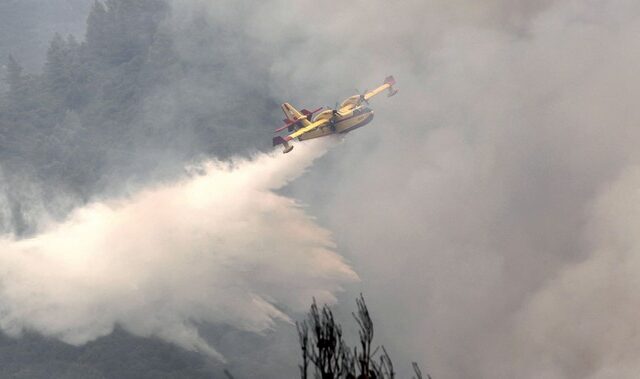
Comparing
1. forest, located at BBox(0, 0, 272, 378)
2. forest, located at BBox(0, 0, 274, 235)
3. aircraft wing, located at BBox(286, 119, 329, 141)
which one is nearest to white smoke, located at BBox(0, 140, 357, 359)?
aircraft wing, located at BBox(286, 119, 329, 141)

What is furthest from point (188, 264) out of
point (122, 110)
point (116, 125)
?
point (122, 110)

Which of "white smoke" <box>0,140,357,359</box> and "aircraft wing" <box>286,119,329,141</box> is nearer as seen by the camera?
"aircraft wing" <box>286,119,329,141</box>

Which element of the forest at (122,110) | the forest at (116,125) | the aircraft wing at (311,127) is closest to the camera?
the aircraft wing at (311,127)

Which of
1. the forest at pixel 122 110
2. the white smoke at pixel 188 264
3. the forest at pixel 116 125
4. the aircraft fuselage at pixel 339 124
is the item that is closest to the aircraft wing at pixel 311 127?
the aircraft fuselage at pixel 339 124

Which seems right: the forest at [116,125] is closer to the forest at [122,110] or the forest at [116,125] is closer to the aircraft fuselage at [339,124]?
Answer: the forest at [122,110]

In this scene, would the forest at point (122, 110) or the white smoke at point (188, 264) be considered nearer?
the white smoke at point (188, 264)

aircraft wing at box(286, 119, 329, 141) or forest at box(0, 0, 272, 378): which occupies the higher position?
forest at box(0, 0, 272, 378)

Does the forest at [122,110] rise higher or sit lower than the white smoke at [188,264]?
higher

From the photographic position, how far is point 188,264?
342ft

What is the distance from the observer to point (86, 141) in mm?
162625

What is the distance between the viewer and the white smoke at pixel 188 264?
102 m

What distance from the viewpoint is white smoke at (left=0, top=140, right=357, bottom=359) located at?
102062mm

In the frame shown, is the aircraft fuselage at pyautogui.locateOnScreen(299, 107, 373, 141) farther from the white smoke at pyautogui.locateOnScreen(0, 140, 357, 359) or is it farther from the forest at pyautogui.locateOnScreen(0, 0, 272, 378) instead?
the forest at pyautogui.locateOnScreen(0, 0, 272, 378)

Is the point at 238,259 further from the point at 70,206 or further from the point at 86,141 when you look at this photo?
the point at 86,141
